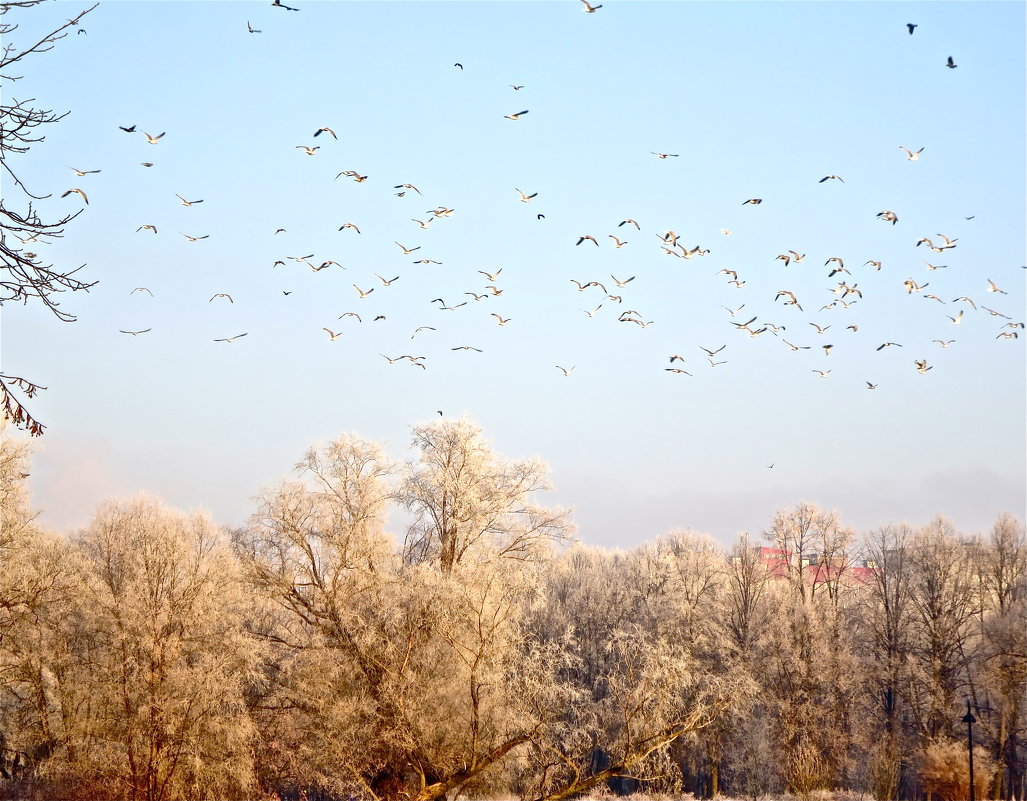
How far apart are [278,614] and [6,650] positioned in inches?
310

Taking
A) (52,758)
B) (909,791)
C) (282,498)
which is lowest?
(909,791)

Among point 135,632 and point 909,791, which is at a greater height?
point 135,632

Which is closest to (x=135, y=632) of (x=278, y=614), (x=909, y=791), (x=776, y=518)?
(x=278, y=614)

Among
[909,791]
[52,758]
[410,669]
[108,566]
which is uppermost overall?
[108,566]

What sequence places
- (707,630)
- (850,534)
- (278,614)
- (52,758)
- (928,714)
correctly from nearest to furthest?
1. (52,758)
2. (278,614)
3. (928,714)
4. (707,630)
5. (850,534)

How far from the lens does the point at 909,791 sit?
160ft

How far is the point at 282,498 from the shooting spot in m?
28.4

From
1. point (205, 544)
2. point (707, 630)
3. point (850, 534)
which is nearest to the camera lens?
point (205, 544)

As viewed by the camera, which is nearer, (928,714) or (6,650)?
(6,650)

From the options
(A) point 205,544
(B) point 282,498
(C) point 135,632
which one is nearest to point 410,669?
(B) point 282,498

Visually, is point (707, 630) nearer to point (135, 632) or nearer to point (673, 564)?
point (673, 564)

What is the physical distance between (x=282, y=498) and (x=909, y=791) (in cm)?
3724

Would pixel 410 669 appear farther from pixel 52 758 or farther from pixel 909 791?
pixel 909 791

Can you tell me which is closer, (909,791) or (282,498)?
(282,498)
